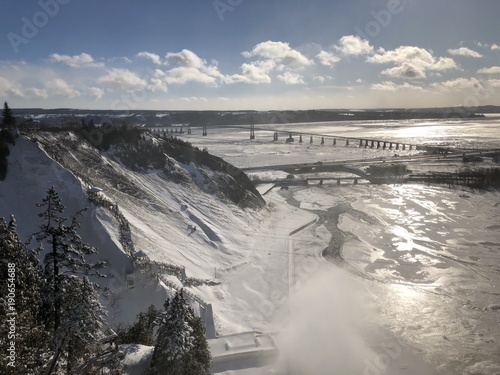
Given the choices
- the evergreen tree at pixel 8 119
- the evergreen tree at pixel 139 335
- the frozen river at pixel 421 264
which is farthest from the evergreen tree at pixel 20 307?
the evergreen tree at pixel 8 119

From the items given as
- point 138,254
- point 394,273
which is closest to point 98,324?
point 138,254

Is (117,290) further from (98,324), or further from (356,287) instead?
(356,287)

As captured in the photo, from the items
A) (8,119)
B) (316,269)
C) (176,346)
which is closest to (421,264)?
(316,269)

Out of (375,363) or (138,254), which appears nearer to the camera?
(375,363)

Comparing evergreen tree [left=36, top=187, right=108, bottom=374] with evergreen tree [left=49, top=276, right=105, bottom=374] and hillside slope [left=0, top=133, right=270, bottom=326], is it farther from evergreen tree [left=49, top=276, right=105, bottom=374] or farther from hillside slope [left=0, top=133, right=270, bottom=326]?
hillside slope [left=0, top=133, right=270, bottom=326]

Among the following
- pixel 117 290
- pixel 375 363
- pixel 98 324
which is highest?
pixel 98 324

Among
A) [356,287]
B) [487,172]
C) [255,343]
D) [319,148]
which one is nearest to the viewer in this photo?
Result: [255,343]

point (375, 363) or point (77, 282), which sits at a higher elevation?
point (77, 282)

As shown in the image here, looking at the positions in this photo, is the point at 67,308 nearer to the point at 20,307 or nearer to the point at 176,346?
the point at 20,307

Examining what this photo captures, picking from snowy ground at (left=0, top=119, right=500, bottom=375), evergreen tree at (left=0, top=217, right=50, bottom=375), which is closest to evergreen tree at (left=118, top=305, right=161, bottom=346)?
snowy ground at (left=0, top=119, right=500, bottom=375)
